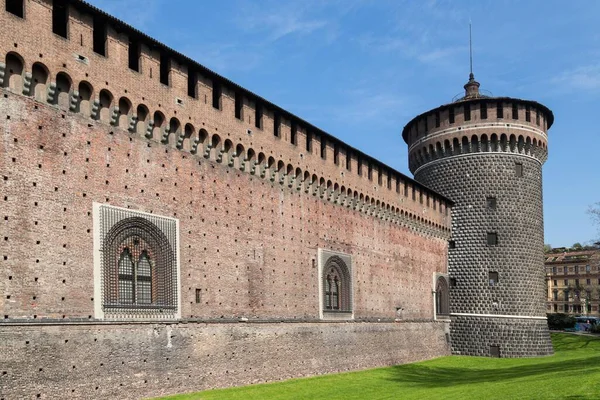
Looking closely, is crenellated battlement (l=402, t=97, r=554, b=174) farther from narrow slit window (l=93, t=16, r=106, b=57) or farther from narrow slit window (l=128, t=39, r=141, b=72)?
narrow slit window (l=93, t=16, r=106, b=57)

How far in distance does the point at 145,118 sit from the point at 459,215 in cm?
2028

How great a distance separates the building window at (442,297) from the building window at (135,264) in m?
17.9

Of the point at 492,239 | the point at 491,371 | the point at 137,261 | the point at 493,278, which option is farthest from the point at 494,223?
the point at 137,261

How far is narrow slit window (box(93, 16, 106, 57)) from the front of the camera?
14133 mm

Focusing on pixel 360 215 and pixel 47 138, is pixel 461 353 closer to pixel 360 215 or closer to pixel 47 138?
pixel 360 215

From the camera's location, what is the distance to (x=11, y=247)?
11.8 meters

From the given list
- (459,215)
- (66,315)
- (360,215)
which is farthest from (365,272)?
(66,315)

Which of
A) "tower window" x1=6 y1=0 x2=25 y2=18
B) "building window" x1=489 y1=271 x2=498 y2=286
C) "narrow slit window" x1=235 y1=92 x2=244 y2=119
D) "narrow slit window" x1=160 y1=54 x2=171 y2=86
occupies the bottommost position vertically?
"building window" x1=489 y1=271 x2=498 y2=286

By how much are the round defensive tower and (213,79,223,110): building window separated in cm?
1678

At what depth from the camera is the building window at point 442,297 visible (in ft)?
98.3

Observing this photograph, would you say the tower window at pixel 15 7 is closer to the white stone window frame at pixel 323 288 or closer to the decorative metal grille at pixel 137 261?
the decorative metal grille at pixel 137 261

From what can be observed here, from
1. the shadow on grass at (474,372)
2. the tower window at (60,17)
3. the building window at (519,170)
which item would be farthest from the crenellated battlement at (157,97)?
the building window at (519,170)

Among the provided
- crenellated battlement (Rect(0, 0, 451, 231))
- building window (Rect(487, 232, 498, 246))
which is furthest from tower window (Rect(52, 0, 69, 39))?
building window (Rect(487, 232, 498, 246))

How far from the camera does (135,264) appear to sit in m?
14.4
